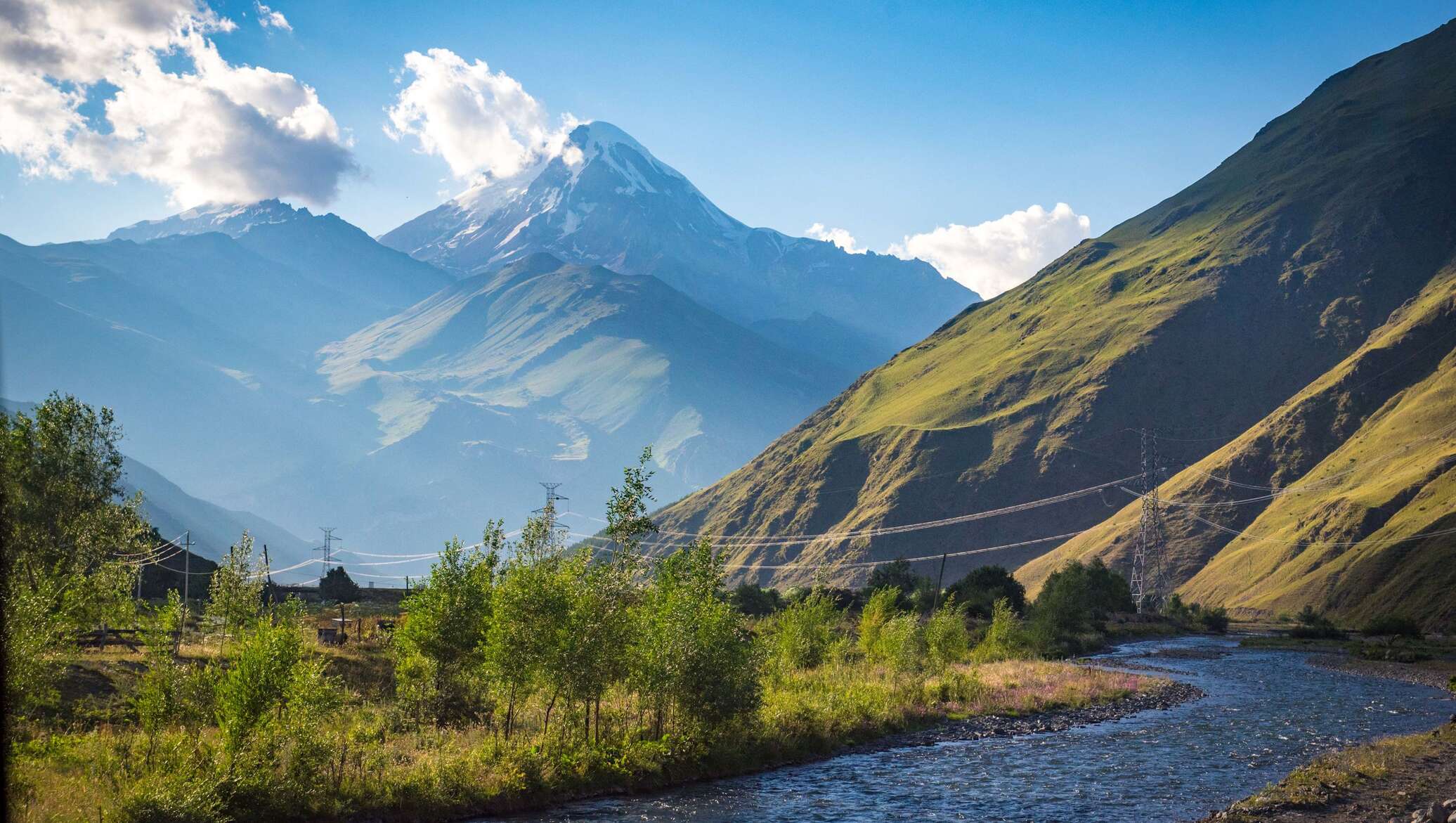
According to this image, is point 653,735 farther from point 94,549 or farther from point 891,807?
point 94,549

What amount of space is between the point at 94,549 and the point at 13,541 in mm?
9095

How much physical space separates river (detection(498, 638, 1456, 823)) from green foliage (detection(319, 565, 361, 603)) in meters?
90.6

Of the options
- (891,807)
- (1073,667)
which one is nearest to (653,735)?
(891,807)

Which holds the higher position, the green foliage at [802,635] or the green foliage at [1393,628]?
the green foliage at [802,635]

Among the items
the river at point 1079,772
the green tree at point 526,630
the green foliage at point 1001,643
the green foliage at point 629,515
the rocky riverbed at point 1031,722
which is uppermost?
the green foliage at point 629,515

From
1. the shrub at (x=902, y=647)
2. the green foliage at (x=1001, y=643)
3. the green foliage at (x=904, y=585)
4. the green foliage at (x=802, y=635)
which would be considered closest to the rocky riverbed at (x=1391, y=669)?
the green foliage at (x=1001, y=643)

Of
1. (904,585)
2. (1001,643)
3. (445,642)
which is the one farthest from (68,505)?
(904,585)

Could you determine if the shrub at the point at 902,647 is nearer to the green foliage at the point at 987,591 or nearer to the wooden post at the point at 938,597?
the wooden post at the point at 938,597

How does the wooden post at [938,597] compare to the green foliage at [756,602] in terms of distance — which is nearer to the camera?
the wooden post at [938,597]

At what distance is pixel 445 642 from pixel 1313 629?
408 ft

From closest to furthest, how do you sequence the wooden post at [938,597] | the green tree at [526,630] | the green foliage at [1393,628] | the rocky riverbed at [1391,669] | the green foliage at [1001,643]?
the green tree at [526,630]
the rocky riverbed at [1391,669]
the green foliage at [1001,643]
the wooden post at [938,597]
the green foliage at [1393,628]

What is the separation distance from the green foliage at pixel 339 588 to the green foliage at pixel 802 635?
212 feet

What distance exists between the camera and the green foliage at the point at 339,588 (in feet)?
406

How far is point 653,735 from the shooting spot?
48.0 metres
